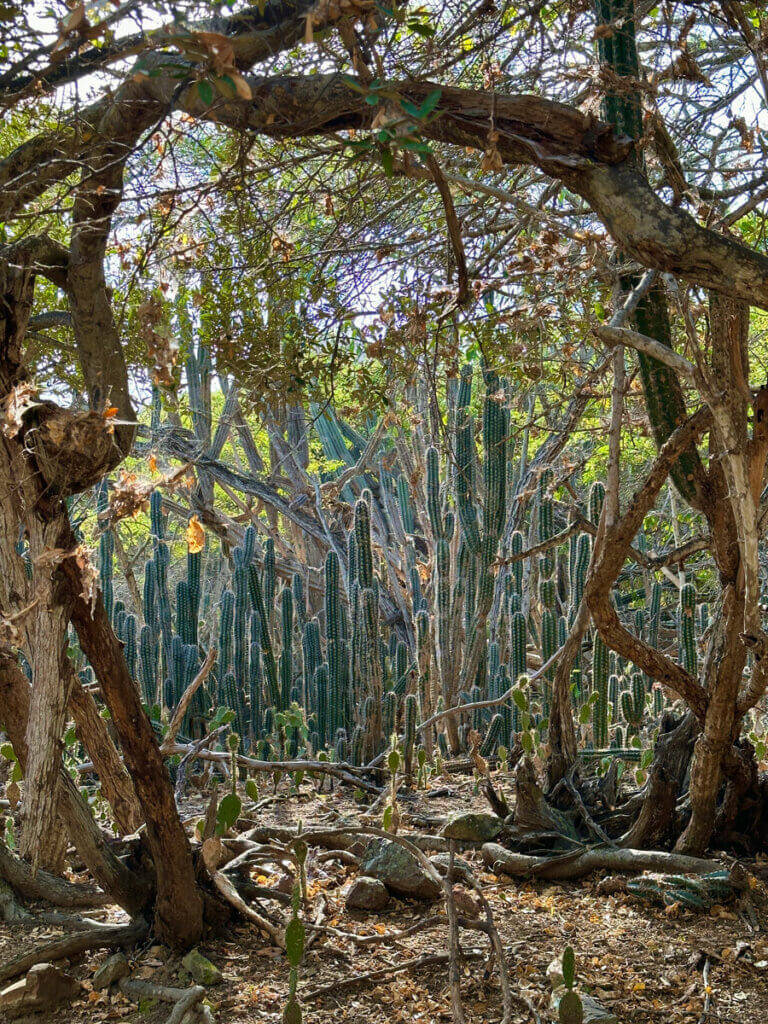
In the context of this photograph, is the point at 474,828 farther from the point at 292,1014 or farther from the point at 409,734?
the point at 409,734

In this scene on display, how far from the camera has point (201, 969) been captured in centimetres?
314

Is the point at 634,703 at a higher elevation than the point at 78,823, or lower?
lower

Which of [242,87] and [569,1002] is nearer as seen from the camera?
[242,87]

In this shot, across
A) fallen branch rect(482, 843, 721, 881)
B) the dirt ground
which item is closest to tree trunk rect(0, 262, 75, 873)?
the dirt ground

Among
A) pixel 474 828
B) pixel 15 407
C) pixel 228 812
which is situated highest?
pixel 15 407

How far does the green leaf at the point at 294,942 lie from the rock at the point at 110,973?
666 millimetres

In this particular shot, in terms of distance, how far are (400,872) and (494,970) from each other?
736mm

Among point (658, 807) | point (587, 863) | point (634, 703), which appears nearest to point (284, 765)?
point (587, 863)

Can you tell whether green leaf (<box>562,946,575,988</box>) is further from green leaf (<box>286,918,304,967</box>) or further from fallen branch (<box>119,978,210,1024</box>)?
fallen branch (<box>119,978,210,1024</box>)

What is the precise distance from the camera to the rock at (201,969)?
311cm

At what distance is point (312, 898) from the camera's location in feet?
12.8

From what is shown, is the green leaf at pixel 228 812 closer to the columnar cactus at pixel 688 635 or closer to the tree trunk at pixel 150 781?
the tree trunk at pixel 150 781

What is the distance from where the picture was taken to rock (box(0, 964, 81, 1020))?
292 centimetres

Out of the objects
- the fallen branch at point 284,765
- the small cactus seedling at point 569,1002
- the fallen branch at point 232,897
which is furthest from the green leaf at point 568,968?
the fallen branch at point 284,765
